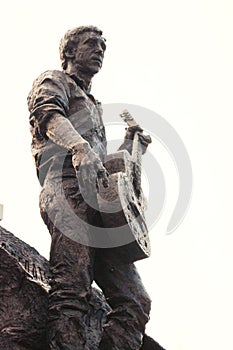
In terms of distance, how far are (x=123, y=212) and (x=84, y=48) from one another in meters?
1.54

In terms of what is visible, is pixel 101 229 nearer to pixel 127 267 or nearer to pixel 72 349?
pixel 127 267

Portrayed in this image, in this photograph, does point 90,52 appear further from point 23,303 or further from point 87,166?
point 23,303

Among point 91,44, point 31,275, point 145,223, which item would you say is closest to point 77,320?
point 31,275

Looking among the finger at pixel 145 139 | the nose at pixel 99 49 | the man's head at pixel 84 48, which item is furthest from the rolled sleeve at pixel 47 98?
the finger at pixel 145 139

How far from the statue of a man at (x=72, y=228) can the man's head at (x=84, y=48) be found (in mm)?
52

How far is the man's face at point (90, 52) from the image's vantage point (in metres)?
5.92

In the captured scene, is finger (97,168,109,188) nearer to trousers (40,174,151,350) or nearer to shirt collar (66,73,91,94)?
trousers (40,174,151,350)

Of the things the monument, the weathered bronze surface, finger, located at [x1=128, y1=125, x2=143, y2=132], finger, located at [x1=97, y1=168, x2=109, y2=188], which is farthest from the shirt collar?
the weathered bronze surface

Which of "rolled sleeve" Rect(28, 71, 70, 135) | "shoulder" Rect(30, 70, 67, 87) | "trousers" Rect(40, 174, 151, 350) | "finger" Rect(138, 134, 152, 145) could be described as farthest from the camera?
"finger" Rect(138, 134, 152, 145)

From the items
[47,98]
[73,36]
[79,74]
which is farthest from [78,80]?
[47,98]

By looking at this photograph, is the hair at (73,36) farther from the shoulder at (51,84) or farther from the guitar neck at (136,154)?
the guitar neck at (136,154)

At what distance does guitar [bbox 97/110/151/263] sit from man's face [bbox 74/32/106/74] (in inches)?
30.6

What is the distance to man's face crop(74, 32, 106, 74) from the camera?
5.92 meters

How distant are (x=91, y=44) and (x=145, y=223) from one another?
1550 millimetres
